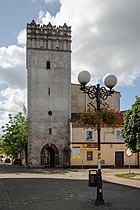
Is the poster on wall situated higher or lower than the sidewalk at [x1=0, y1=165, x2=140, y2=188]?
higher

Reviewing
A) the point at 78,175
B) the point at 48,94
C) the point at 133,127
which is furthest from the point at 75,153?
the point at 133,127

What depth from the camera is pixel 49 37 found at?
168 feet

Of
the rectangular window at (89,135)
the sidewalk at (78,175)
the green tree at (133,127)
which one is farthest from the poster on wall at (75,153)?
the green tree at (133,127)

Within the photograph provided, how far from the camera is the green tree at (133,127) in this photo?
26.2 m

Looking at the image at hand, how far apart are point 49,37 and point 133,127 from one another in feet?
92.3

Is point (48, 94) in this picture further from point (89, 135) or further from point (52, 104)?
point (89, 135)

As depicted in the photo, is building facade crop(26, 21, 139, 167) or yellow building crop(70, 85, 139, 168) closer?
yellow building crop(70, 85, 139, 168)

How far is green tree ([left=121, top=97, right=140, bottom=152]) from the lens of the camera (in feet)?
85.9

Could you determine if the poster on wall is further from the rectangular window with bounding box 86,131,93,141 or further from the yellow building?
the rectangular window with bounding box 86,131,93,141

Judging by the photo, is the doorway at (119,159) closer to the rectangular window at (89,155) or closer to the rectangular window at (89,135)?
the rectangular window at (89,155)

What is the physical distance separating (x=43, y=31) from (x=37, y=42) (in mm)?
2124

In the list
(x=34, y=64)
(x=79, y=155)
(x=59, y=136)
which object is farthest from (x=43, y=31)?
(x=79, y=155)

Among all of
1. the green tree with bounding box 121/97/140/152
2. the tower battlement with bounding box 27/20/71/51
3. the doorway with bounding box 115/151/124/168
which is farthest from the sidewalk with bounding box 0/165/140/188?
the tower battlement with bounding box 27/20/71/51

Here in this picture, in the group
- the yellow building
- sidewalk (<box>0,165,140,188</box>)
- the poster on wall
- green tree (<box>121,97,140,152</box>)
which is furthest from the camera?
the yellow building
